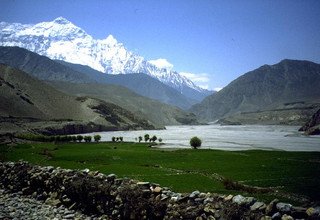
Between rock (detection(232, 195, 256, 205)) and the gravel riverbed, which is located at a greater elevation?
rock (detection(232, 195, 256, 205))

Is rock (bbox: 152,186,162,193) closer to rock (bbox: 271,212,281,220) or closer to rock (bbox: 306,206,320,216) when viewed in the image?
rock (bbox: 271,212,281,220)

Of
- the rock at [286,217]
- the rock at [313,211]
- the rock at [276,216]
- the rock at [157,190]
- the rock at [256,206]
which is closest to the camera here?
the rock at [313,211]

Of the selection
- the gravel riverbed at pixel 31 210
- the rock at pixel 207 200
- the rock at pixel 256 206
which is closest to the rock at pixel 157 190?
the rock at pixel 207 200

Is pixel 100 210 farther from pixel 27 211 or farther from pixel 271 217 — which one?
pixel 271 217

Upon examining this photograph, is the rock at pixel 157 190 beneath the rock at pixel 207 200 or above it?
above

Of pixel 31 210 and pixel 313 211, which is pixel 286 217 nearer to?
pixel 313 211

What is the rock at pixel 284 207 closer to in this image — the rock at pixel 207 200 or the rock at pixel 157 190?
the rock at pixel 207 200

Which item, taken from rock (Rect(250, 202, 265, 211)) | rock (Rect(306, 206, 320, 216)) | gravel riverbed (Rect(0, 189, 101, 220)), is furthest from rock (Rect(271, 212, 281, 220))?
gravel riverbed (Rect(0, 189, 101, 220))

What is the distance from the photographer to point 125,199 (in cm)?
2456

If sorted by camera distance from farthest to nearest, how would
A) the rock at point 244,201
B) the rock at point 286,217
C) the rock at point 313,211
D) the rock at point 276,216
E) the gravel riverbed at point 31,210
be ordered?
the gravel riverbed at point 31,210 < the rock at point 244,201 < the rock at point 276,216 < the rock at point 286,217 < the rock at point 313,211

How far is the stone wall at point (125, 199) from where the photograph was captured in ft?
60.8

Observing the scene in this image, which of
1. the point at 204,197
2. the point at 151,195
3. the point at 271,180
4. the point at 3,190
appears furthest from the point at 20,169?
the point at 271,180

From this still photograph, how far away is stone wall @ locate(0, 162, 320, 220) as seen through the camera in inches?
730

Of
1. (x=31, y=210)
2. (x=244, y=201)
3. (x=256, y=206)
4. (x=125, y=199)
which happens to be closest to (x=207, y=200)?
(x=244, y=201)
